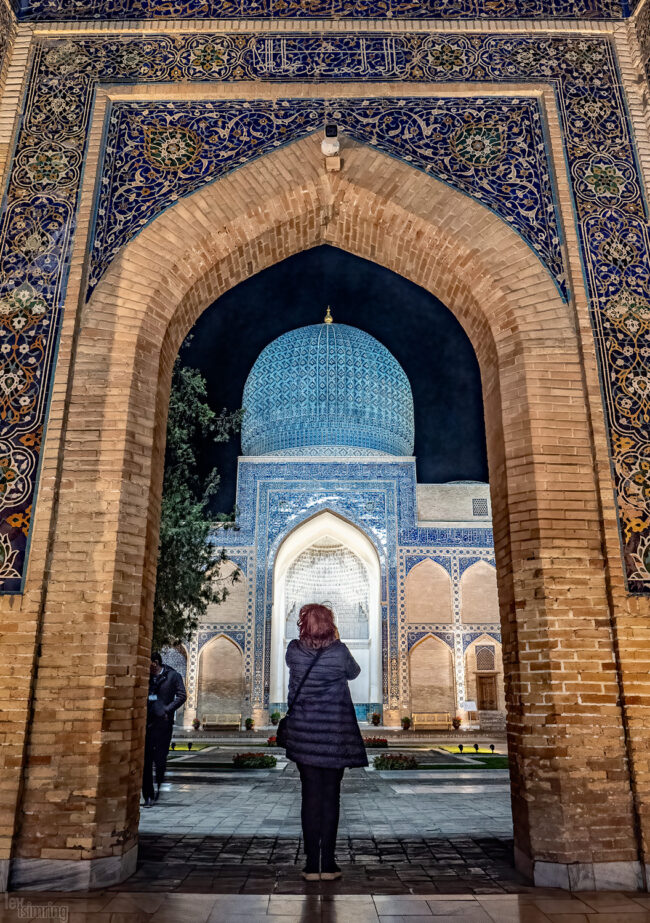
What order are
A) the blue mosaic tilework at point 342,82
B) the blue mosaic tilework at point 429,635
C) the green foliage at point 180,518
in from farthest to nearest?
the blue mosaic tilework at point 429,635 < the green foliage at point 180,518 < the blue mosaic tilework at point 342,82

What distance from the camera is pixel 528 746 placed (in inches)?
140

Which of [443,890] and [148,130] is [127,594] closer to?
[443,890]

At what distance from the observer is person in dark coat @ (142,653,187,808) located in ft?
17.7

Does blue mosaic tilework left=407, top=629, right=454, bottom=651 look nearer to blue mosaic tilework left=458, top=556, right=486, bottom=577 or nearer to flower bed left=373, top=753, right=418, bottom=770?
blue mosaic tilework left=458, top=556, right=486, bottom=577

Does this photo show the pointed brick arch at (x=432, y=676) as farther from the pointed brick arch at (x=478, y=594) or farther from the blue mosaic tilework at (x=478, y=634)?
the pointed brick arch at (x=478, y=594)

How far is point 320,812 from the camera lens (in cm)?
322

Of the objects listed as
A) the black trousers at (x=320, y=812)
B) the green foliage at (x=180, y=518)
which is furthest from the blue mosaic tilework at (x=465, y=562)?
the black trousers at (x=320, y=812)

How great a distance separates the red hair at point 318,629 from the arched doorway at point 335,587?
13881 millimetres

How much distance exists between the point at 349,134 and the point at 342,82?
1.58 ft

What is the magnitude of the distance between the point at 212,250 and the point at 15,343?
1.35m

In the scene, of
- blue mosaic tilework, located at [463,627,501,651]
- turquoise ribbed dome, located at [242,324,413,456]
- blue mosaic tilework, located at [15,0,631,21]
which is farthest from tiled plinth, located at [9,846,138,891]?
turquoise ribbed dome, located at [242,324,413,456]

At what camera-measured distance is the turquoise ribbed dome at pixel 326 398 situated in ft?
60.2

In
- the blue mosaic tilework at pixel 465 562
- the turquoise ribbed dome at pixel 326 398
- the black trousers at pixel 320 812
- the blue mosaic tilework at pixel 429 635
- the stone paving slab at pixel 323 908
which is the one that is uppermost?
the turquoise ribbed dome at pixel 326 398

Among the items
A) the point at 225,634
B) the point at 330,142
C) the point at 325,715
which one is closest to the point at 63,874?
the point at 325,715
